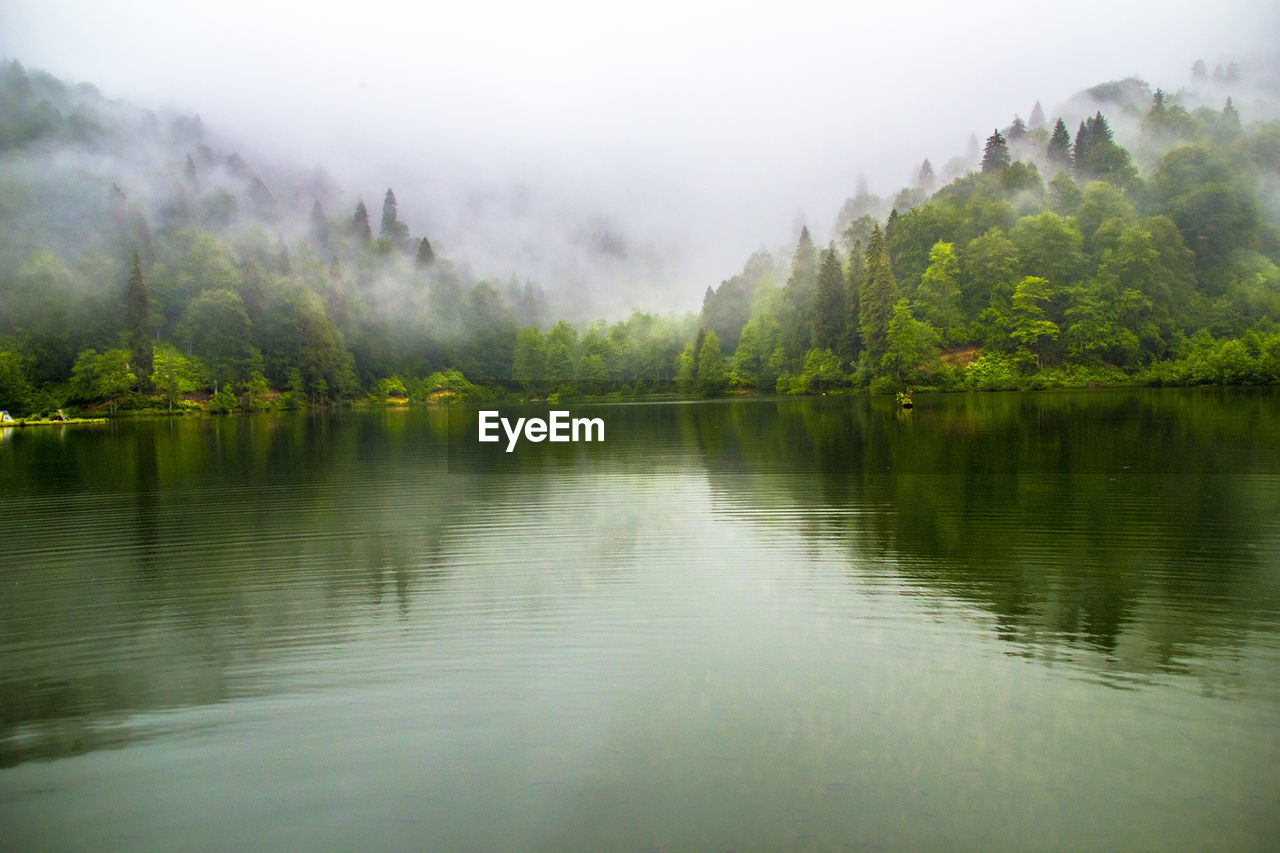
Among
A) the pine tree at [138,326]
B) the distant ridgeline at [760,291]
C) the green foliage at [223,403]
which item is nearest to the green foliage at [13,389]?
the distant ridgeline at [760,291]

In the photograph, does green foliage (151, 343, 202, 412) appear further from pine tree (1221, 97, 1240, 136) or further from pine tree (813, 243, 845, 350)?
pine tree (1221, 97, 1240, 136)

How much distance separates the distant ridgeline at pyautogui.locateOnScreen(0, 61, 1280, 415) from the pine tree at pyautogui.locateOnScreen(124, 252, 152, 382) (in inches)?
12.6

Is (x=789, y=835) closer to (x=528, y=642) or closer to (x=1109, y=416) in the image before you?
(x=528, y=642)

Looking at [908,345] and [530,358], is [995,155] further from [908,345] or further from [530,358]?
[530,358]

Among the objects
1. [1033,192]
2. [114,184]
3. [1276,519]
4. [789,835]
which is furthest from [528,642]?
[114,184]

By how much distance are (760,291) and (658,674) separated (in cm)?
15034

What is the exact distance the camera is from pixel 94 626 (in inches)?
353

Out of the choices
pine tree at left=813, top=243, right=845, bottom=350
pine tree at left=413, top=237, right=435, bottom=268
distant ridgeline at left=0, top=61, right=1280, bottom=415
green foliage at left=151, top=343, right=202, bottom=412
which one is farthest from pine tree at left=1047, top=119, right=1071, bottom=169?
green foliage at left=151, top=343, right=202, bottom=412

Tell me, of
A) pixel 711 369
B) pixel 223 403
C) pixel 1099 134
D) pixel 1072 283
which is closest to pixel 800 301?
pixel 711 369

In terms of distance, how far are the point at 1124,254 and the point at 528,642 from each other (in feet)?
341

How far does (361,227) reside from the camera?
178 m

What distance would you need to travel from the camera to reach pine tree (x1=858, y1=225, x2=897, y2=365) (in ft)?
306

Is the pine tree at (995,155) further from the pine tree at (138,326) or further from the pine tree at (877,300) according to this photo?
the pine tree at (138,326)

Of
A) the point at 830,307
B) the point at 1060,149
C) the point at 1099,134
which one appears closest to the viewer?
the point at 830,307
